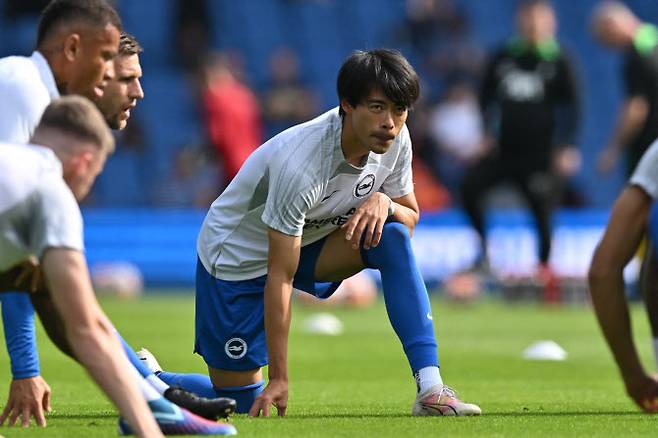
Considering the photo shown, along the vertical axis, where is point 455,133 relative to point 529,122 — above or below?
below

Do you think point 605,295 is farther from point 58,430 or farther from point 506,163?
point 506,163

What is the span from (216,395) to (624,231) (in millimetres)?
2904

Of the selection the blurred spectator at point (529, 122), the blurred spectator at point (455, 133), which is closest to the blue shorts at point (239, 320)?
the blurred spectator at point (529, 122)

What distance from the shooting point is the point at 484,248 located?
15.9m

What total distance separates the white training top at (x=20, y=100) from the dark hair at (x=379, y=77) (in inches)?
52.6

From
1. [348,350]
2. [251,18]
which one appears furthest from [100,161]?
[251,18]

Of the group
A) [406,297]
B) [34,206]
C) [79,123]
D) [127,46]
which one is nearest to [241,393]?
[406,297]

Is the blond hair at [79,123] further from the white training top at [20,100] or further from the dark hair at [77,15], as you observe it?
the dark hair at [77,15]

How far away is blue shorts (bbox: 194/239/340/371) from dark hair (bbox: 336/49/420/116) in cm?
104

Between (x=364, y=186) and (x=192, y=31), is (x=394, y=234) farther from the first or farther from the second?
(x=192, y=31)

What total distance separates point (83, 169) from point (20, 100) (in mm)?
1093

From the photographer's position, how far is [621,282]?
16.7 ft

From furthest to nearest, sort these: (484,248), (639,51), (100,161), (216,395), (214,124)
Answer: (214,124)
(484,248)
(639,51)
(216,395)
(100,161)

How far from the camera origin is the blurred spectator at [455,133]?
21.1 m
